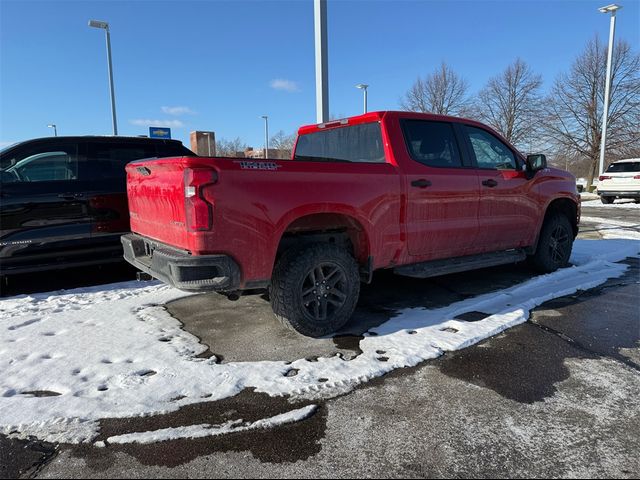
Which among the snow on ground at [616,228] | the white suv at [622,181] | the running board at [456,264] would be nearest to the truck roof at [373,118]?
the running board at [456,264]

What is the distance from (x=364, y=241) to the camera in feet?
13.5

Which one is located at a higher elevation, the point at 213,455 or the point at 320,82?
the point at 320,82

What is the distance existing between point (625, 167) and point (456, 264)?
684 inches

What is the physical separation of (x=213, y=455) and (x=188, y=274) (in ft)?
4.31

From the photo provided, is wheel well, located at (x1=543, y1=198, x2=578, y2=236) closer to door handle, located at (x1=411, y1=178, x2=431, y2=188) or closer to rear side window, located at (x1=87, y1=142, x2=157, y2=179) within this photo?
door handle, located at (x1=411, y1=178, x2=431, y2=188)

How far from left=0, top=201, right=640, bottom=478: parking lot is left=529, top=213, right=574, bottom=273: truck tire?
4.87 ft

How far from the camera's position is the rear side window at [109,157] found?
5520mm

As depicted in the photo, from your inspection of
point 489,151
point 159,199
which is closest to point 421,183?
point 489,151

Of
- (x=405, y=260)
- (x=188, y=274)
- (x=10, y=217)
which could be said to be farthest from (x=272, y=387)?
(x=10, y=217)

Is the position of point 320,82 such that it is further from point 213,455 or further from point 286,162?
point 213,455

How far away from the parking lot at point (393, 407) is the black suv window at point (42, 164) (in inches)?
96.8

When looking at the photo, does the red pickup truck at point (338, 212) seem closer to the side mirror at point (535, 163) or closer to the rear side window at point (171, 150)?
the side mirror at point (535, 163)

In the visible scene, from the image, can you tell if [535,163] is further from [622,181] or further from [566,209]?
[622,181]

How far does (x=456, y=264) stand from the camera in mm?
4844
